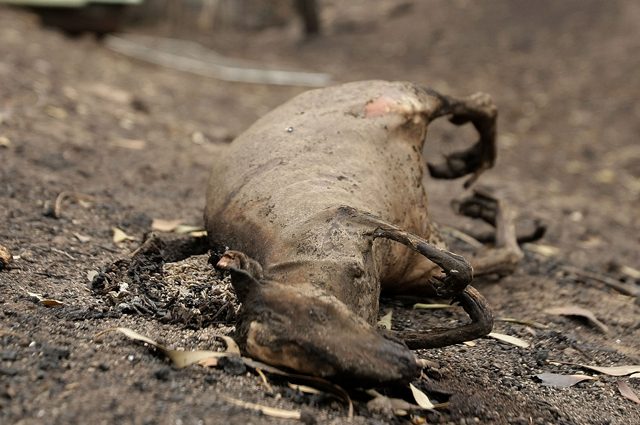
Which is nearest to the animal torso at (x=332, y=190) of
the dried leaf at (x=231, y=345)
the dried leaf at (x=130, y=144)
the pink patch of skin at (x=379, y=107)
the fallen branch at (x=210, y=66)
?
the pink patch of skin at (x=379, y=107)

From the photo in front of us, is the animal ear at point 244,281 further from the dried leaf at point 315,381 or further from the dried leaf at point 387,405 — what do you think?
the dried leaf at point 387,405

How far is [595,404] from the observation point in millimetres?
1945

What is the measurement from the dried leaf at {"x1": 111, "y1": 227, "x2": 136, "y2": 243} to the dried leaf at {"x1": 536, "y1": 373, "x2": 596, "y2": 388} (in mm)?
1286

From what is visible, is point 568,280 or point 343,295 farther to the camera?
point 568,280

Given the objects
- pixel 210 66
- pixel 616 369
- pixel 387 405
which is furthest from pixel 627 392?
pixel 210 66

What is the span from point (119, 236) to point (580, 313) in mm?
1466

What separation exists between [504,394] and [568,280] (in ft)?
4.31

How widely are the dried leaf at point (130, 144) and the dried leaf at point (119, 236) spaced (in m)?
1.35

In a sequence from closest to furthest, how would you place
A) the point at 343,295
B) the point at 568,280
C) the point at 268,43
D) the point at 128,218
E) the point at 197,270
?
1. the point at 343,295
2. the point at 197,270
3. the point at 128,218
4. the point at 568,280
5. the point at 268,43

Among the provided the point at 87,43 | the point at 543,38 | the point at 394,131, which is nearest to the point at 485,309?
the point at 394,131

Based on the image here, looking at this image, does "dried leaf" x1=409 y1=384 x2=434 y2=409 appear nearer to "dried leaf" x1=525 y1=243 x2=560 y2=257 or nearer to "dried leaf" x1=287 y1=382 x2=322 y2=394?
"dried leaf" x1=287 y1=382 x2=322 y2=394

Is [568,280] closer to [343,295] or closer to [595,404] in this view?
[595,404]

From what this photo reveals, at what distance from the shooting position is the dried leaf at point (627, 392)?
2.01 metres

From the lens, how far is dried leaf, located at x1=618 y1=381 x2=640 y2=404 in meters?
2.01
